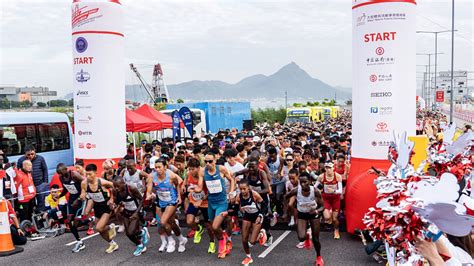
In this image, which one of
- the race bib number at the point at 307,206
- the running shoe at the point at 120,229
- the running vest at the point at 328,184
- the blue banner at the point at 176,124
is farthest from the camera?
the blue banner at the point at 176,124

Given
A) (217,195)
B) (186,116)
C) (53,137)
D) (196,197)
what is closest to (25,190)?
(196,197)

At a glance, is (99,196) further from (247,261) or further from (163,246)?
(247,261)

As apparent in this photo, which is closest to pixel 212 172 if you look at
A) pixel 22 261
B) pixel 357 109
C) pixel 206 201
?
pixel 206 201

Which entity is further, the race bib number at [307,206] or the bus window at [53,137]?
the bus window at [53,137]

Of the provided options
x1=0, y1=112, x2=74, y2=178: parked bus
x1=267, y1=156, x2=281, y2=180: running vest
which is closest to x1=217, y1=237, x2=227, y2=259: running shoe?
x1=267, y1=156, x2=281, y2=180: running vest

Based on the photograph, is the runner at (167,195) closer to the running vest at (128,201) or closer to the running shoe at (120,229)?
the running vest at (128,201)

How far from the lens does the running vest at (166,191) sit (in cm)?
841

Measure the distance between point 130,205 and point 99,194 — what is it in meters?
0.63

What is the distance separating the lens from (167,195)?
332 inches

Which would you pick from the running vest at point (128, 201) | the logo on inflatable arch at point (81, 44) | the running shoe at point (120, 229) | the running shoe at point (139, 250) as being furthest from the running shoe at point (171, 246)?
the logo on inflatable arch at point (81, 44)

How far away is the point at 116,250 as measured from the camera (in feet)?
28.9

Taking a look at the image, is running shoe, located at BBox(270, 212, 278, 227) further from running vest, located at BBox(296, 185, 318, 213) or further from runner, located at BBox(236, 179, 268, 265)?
running vest, located at BBox(296, 185, 318, 213)

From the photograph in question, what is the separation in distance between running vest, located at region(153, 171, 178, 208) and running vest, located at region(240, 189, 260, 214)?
143 cm

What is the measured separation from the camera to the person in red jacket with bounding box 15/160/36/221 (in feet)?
32.8
